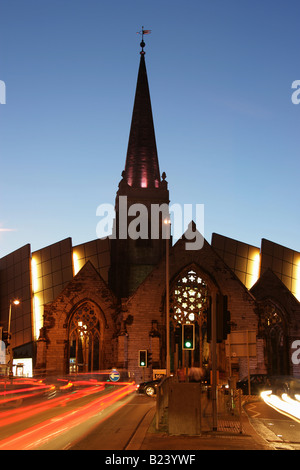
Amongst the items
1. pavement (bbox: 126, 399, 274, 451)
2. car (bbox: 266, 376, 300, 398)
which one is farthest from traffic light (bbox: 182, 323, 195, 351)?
car (bbox: 266, 376, 300, 398)

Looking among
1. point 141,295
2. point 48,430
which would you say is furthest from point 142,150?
point 48,430

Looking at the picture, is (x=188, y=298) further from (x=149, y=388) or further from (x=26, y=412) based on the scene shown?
(x=26, y=412)

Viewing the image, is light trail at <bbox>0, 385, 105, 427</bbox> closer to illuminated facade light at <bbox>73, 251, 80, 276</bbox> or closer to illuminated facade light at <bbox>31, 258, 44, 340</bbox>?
illuminated facade light at <bbox>31, 258, 44, 340</bbox>

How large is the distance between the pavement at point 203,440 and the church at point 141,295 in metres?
21.3

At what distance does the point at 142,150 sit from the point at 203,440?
143 feet

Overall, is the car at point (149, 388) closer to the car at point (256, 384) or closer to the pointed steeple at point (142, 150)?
the car at point (256, 384)

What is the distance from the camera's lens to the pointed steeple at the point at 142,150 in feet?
174

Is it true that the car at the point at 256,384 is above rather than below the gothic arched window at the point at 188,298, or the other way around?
below

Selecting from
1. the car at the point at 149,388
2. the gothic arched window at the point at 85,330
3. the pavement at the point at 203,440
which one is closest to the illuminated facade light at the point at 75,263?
the gothic arched window at the point at 85,330

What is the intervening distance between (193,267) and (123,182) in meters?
12.4

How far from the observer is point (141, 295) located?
4284 centimetres

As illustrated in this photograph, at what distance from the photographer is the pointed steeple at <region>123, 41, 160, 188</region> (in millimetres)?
53094

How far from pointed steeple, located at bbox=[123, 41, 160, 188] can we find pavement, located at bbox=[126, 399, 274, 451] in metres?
39.6

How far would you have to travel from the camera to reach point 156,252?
49.7 metres
